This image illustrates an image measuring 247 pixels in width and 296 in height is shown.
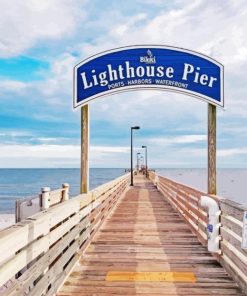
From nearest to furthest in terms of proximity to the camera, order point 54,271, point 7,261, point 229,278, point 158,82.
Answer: point 7,261 < point 54,271 < point 229,278 < point 158,82

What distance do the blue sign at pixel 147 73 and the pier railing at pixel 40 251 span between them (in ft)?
9.42

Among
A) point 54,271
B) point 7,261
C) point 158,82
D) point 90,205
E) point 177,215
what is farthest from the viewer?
point 177,215

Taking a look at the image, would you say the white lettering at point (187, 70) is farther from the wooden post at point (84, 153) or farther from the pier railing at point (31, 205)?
the pier railing at point (31, 205)

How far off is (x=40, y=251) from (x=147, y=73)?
5574mm

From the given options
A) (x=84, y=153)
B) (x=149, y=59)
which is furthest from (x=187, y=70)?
(x=84, y=153)

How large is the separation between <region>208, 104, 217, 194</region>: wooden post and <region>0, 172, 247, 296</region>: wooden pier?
0.68 m

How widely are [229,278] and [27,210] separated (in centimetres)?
459

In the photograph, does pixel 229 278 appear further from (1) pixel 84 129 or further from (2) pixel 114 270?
(1) pixel 84 129

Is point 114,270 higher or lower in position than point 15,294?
lower

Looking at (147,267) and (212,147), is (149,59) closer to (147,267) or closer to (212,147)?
(212,147)

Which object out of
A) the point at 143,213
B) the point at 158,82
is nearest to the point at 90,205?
the point at 158,82

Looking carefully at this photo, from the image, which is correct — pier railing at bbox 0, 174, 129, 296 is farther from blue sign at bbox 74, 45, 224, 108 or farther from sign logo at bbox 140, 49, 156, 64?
sign logo at bbox 140, 49, 156, 64

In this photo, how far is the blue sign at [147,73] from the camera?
8.88 metres

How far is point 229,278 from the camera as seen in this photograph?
6062 mm
